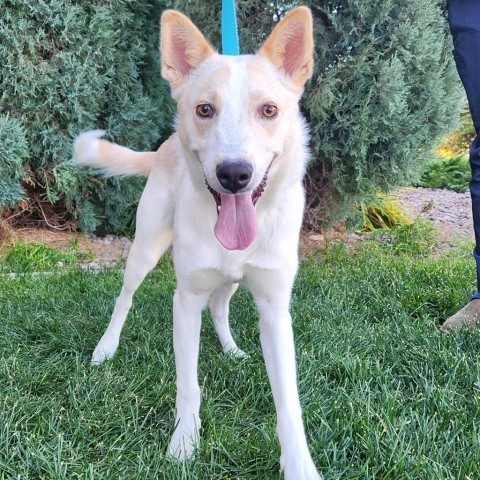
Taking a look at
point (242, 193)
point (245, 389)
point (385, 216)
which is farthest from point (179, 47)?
point (385, 216)

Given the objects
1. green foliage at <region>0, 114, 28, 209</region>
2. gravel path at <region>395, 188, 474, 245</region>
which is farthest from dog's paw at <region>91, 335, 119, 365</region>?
gravel path at <region>395, 188, 474, 245</region>

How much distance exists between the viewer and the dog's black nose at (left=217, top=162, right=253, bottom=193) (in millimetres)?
1957

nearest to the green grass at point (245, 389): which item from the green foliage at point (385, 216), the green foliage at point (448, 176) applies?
the green foliage at point (385, 216)

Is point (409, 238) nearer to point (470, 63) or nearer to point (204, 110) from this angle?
point (470, 63)

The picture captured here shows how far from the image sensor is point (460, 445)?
213cm

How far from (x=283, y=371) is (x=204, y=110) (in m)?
1.14

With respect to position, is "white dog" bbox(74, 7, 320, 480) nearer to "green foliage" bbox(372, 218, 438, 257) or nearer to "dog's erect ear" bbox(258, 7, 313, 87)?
"dog's erect ear" bbox(258, 7, 313, 87)

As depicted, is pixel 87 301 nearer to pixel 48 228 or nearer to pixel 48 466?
pixel 48 466

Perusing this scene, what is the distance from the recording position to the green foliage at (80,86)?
16.9 feet

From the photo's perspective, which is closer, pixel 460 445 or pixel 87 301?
pixel 460 445

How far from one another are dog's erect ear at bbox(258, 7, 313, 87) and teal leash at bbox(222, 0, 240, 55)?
32cm

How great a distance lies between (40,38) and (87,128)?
952 millimetres

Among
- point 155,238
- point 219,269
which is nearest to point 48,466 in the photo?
point 219,269

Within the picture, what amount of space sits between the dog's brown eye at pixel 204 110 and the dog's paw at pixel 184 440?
51.1 inches
